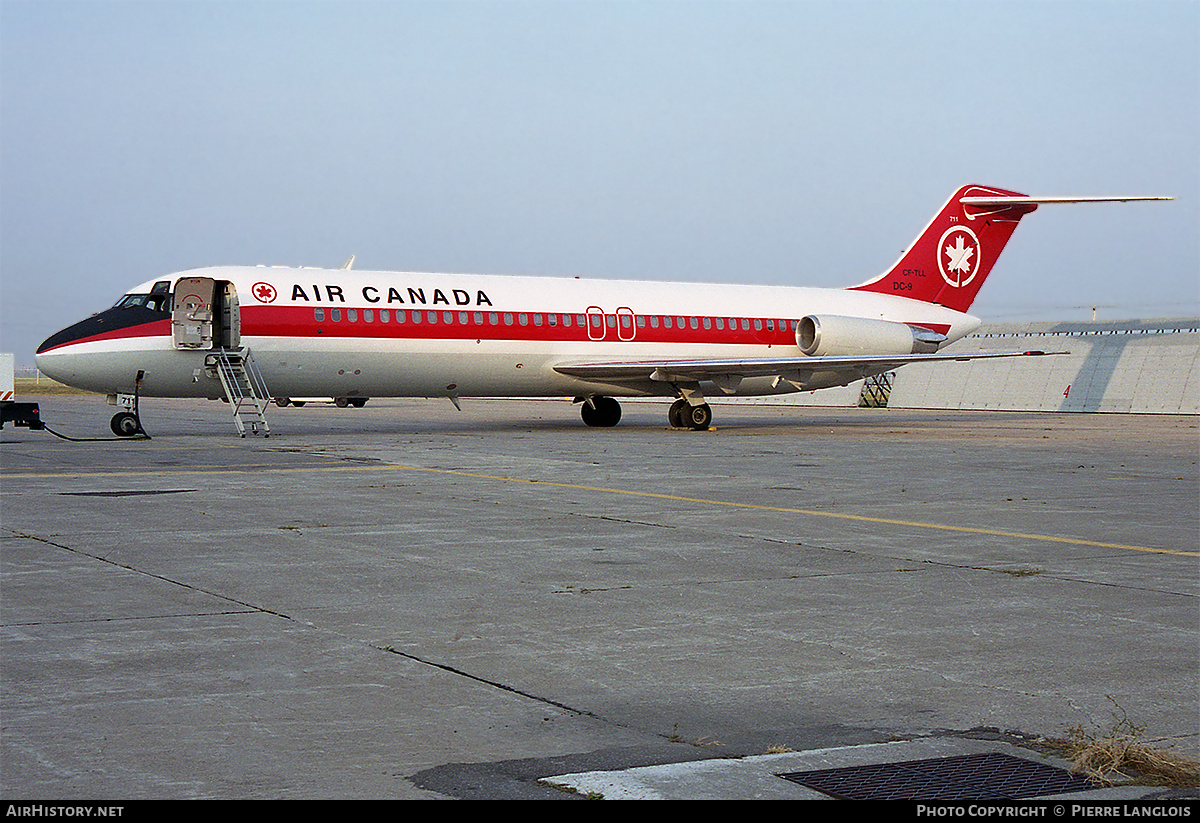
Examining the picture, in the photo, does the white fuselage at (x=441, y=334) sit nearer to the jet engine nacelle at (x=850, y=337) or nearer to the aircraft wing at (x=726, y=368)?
the aircraft wing at (x=726, y=368)

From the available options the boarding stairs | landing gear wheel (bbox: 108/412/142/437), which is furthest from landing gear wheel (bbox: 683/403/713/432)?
landing gear wheel (bbox: 108/412/142/437)

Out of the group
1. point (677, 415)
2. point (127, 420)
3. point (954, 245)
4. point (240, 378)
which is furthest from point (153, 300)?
point (954, 245)

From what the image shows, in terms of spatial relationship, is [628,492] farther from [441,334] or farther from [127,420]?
[127,420]

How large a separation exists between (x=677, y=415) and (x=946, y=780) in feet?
77.6

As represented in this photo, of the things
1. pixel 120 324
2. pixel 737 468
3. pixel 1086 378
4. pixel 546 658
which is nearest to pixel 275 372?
pixel 120 324

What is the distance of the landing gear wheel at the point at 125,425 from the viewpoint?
23.2 metres

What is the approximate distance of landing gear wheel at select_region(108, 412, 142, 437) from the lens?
23156mm

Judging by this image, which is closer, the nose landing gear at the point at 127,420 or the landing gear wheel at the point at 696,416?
the nose landing gear at the point at 127,420

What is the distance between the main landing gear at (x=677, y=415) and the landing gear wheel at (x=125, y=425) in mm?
10421

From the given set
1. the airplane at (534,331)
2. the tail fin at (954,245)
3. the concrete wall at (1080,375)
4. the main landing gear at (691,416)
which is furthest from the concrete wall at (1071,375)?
the main landing gear at (691,416)

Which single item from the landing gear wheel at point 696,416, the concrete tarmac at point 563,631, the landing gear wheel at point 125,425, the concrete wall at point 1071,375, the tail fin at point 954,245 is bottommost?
the concrete tarmac at point 563,631

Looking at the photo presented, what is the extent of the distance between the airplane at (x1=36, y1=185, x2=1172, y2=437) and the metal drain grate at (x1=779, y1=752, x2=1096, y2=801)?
20.1 m

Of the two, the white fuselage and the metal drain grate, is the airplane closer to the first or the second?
the white fuselage

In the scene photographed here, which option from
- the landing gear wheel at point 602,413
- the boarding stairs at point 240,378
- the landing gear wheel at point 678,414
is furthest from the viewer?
the landing gear wheel at point 602,413
